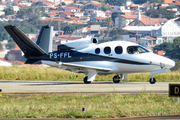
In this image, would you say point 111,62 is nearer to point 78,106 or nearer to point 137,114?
point 78,106

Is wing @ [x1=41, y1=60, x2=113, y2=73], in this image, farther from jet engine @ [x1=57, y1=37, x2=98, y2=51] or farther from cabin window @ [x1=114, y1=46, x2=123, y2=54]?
jet engine @ [x1=57, y1=37, x2=98, y2=51]

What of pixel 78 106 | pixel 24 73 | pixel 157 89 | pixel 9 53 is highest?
pixel 78 106

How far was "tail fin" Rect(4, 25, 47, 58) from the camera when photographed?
29984 millimetres

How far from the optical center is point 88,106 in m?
18.1

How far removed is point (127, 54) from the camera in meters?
28.6

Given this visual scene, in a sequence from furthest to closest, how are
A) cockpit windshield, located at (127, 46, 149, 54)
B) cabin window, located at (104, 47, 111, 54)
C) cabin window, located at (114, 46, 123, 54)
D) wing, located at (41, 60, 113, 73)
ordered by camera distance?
cabin window, located at (104, 47, 111, 54)
cabin window, located at (114, 46, 123, 54)
cockpit windshield, located at (127, 46, 149, 54)
wing, located at (41, 60, 113, 73)

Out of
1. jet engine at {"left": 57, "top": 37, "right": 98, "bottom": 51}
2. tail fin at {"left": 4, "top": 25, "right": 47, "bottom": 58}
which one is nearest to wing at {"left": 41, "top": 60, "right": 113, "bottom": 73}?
jet engine at {"left": 57, "top": 37, "right": 98, "bottom": 51}

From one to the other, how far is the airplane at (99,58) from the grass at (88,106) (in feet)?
22.7

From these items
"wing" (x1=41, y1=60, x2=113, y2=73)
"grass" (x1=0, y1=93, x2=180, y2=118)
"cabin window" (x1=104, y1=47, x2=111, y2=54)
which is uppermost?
"grass" (x1=0, y1=93, x2=180, y2=118)

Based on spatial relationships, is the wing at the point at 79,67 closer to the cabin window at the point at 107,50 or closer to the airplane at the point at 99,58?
the airplane at the point at 99,58

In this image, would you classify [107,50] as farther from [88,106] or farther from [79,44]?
[88,106]

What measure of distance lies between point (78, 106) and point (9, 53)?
154958 mm

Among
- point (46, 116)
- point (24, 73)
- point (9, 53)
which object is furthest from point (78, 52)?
point (9, 53)

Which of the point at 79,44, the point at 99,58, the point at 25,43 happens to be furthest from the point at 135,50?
the point at 25,43
